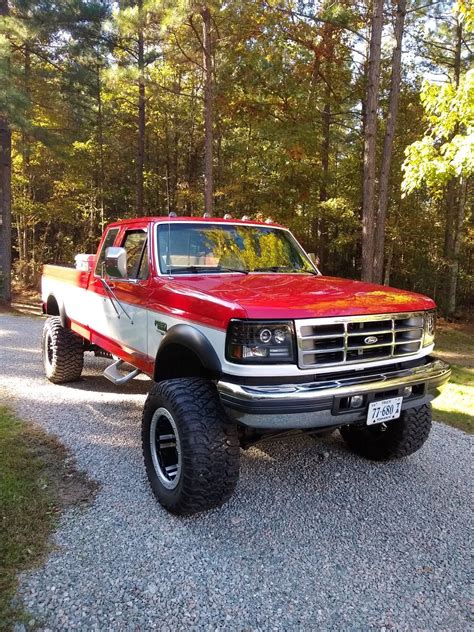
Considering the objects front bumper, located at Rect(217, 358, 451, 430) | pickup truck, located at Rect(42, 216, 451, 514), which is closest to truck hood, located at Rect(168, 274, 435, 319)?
pickup truck, located at Rect(42, 216, 451, 514)

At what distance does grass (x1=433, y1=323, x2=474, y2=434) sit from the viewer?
18.9 feet

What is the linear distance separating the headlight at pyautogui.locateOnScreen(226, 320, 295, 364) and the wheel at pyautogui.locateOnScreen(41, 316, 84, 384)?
12.2 ft

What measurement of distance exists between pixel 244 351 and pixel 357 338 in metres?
0.80

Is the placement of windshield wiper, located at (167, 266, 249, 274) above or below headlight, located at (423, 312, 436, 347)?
above

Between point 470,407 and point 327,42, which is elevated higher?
point 327,42

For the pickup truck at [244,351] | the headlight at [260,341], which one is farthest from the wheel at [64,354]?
the headlight at [260,341]

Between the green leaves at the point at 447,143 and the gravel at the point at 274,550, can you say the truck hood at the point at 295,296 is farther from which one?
the green leaves at the point at 447,143

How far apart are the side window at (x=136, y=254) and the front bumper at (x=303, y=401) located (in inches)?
64.1

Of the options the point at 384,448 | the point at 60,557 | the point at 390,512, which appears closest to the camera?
the point at 60,557

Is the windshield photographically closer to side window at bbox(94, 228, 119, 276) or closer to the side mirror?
the side mirror

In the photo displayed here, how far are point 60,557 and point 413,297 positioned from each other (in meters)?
2.94

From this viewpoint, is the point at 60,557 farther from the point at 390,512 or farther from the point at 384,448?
the point at 384,448

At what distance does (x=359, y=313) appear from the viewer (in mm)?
2980

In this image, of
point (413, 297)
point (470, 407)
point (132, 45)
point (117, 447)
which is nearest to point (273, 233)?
point (413, 297)
